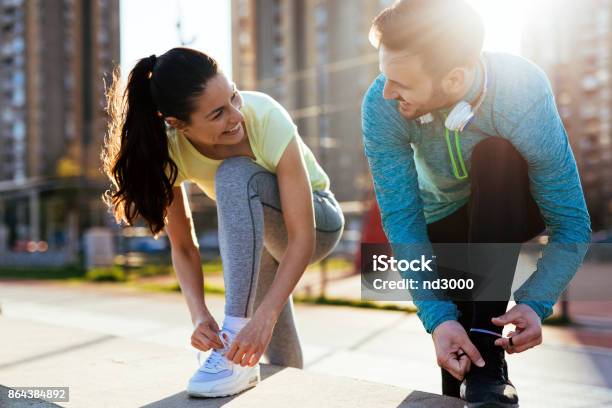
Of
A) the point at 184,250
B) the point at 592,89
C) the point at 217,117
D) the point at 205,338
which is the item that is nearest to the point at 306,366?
the point at 184,250

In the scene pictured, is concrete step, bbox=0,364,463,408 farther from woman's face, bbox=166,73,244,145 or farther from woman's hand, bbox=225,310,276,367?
woman's face, bbox=166,73,244,145

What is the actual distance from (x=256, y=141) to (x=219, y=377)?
21.8 inches

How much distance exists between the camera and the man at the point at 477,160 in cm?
110

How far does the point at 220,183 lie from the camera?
1409 millimetres

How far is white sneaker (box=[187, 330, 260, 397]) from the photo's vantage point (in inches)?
54.1

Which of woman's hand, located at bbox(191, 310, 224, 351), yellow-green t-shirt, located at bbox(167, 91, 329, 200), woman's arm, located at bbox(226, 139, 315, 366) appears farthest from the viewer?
yellow-green t-shirt, located at bbox(167, 91, 329, 200)

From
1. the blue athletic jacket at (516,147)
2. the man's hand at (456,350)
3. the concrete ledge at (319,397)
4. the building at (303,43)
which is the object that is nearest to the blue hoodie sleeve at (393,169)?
the blue athletic jacket at (516,147)

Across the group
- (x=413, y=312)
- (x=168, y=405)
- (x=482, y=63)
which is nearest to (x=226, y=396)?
(x=168, y=405)

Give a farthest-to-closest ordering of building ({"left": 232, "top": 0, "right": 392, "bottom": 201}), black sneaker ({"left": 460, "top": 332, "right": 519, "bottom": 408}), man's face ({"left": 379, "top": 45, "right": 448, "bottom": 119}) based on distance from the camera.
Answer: building ({"left": 232, "top": 0, "right": 392, "bottom": 201})
man's face ({"left": 379, "top": 45, "right": 448, "bottom": 119})
black sneaker ({"left": 460, "top": 332, "right": 519, "bottom": 408})

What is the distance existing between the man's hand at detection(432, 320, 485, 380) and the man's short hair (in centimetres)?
47

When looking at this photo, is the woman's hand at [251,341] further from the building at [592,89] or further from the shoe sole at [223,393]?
the building at [592,89]

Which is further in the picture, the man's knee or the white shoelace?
the white shoelace

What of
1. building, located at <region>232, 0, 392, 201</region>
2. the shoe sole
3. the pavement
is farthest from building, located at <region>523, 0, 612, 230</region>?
the shoe sole

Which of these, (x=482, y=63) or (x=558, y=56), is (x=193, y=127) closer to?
(x=482, y=63)
